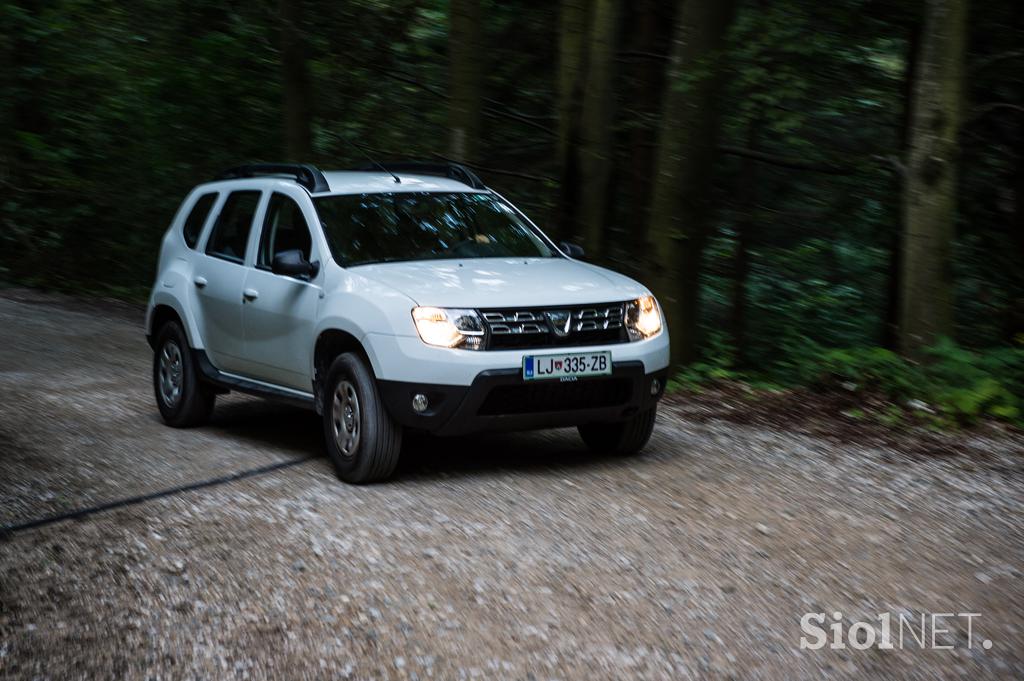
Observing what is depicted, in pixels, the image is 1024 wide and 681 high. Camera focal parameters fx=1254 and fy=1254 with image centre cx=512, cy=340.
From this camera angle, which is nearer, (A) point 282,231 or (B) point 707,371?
(A) point 282,231

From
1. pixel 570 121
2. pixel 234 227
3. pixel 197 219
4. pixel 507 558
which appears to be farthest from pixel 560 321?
pixel 570 121

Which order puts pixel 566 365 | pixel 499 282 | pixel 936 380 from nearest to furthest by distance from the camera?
pixel 566 365 < pixel 499 282 < pixel 936 380

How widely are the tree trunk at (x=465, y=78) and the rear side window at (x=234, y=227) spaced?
4.87m

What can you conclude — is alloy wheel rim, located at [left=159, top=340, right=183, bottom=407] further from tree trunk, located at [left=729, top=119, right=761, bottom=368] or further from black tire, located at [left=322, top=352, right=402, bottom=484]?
tree trunk, located at [left=729, top=119, right=761, bottom=368]

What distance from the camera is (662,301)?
11.6m

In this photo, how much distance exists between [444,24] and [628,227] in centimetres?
406

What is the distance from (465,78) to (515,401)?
23.7ft

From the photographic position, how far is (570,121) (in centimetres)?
1352

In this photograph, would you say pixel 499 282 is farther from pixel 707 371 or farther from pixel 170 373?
pixel 707 371

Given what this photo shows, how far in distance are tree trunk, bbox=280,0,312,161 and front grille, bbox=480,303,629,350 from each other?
10.5m

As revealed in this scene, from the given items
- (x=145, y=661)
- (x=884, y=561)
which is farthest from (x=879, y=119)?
(x=145, y=661)

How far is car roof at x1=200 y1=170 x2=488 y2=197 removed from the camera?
332 inches

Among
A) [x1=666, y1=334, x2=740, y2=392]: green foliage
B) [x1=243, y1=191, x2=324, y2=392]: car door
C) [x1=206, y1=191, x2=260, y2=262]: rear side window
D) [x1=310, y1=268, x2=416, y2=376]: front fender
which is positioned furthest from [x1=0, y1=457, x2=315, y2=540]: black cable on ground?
[x1=666, y1=334, x2=740, y2=392]: green foliage

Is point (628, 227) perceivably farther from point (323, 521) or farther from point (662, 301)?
point (323, 521)
